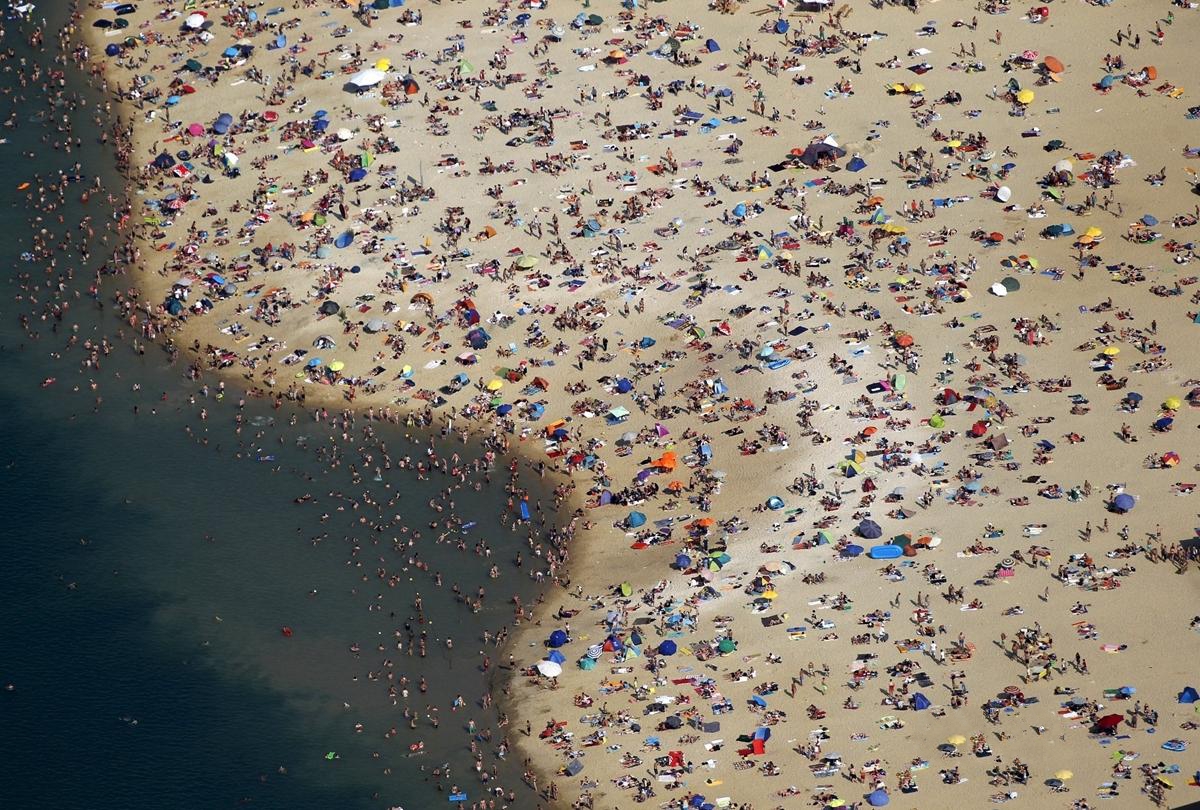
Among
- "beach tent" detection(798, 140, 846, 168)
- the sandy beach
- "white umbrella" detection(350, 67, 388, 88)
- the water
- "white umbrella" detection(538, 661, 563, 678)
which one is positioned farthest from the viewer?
"white umbrella" detection(350, 67, 388, 88)

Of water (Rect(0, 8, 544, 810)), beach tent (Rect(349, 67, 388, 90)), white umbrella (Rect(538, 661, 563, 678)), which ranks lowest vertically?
water (Rect(0, 8, 544, 810))

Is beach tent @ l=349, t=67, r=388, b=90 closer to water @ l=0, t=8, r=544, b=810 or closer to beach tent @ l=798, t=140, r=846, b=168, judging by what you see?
water @ l=0, t=8, r=544, b=810

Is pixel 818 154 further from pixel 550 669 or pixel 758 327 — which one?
pixel 550 669

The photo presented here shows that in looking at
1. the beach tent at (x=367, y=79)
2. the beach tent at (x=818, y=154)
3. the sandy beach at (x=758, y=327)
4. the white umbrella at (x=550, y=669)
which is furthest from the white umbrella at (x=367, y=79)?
the white umbrella at (x=550, y=669)

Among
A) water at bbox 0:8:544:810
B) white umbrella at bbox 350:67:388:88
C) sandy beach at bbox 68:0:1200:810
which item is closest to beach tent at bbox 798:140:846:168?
sandy beach at bbox 68:0:1200:810

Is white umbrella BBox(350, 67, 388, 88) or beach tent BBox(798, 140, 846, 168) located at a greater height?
beach tent BBox(798, 140, 846, 168)

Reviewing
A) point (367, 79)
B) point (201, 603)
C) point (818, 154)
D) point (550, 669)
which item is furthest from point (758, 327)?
point (367, 79)

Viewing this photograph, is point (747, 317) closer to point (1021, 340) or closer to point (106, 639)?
point (1021, 340)
